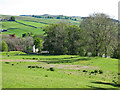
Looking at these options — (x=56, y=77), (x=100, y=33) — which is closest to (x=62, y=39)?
(x=100, y=33)

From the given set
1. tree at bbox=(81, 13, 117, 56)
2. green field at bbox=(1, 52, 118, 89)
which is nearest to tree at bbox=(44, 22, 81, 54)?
tree at bbox=(81, 13, 117, 56)

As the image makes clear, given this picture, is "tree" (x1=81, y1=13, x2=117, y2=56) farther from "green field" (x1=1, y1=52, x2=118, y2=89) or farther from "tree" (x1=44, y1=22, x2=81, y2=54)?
"green field" (x1=1, y1=52, x2=118, y2=89)

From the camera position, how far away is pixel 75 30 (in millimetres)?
93188

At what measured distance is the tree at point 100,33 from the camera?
65.9m

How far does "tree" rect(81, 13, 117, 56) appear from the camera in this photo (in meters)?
65.9

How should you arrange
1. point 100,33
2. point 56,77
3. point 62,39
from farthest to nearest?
point 62,39, point 100,33, point 56,77

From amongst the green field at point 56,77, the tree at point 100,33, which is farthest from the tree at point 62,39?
the green field at point 56,77

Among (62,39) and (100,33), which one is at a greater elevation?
(100,33)

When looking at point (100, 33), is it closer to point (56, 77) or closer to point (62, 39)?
point (62, 39)

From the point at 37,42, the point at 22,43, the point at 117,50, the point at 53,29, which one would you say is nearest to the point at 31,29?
the point at 22,43

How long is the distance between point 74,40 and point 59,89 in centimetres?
7477

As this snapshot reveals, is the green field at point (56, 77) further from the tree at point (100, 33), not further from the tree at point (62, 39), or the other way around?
the tree at point (62, 39)

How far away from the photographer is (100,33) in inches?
2586

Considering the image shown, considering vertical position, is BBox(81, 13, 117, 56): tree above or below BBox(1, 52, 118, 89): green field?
above
